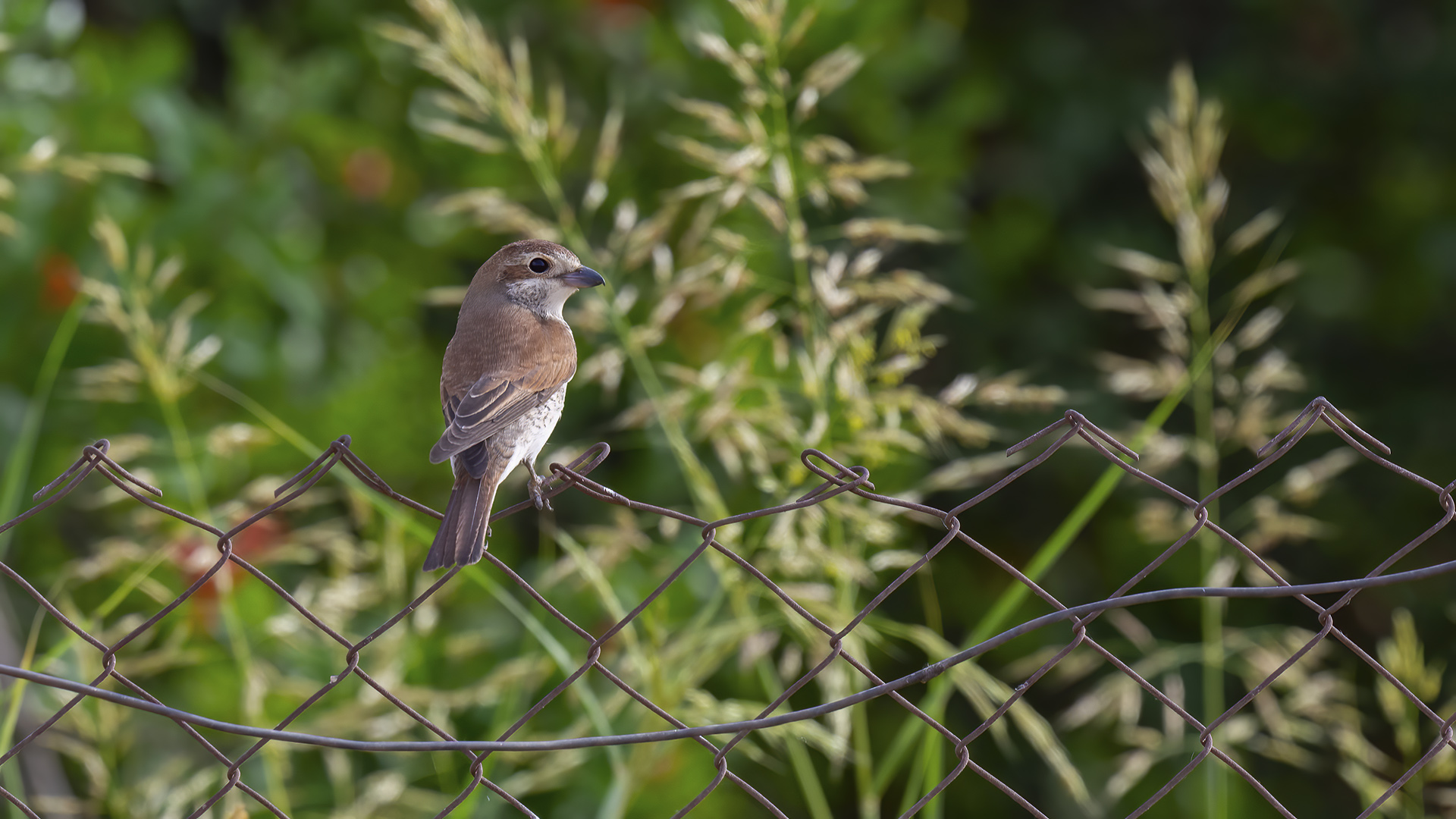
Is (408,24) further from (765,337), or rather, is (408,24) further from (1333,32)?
(1333,32)

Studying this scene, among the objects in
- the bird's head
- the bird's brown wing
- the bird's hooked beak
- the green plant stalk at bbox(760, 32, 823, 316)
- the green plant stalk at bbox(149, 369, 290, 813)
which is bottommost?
the green plant stalk at bbox(149, 369, 290, 813)

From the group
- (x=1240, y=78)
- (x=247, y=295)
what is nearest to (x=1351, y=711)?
(x=1240, y=78)

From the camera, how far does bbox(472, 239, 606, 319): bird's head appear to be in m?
2.40

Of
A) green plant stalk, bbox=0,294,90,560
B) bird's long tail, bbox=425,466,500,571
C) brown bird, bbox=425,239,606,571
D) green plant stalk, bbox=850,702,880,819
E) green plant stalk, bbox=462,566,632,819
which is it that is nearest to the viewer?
bird's long tail, bbox=425,466,500,571

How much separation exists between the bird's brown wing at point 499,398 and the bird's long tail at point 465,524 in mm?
59

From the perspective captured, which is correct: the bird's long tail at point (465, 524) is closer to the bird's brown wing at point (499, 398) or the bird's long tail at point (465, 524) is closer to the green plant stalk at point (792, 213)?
the bird's brown wing at point (499, 398)

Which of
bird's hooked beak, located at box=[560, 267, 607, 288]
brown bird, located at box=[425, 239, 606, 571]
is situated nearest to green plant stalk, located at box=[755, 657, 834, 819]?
brown bird, located at box=[425, 239, 606, 571]

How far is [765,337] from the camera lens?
275 centimetres

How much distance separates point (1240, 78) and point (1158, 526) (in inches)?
63.9

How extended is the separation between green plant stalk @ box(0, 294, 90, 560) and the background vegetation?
0.08 ft

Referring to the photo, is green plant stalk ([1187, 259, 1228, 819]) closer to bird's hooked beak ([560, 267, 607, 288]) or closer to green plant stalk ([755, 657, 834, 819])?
green plant stalk ([755, 657, 834, 819])

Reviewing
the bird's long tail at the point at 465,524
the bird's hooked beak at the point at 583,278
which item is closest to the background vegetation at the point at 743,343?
the bird's hooked beak at the point at 583,278

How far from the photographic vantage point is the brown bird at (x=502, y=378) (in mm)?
1824

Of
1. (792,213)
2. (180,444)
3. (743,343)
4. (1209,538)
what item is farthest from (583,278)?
(1209,538)
